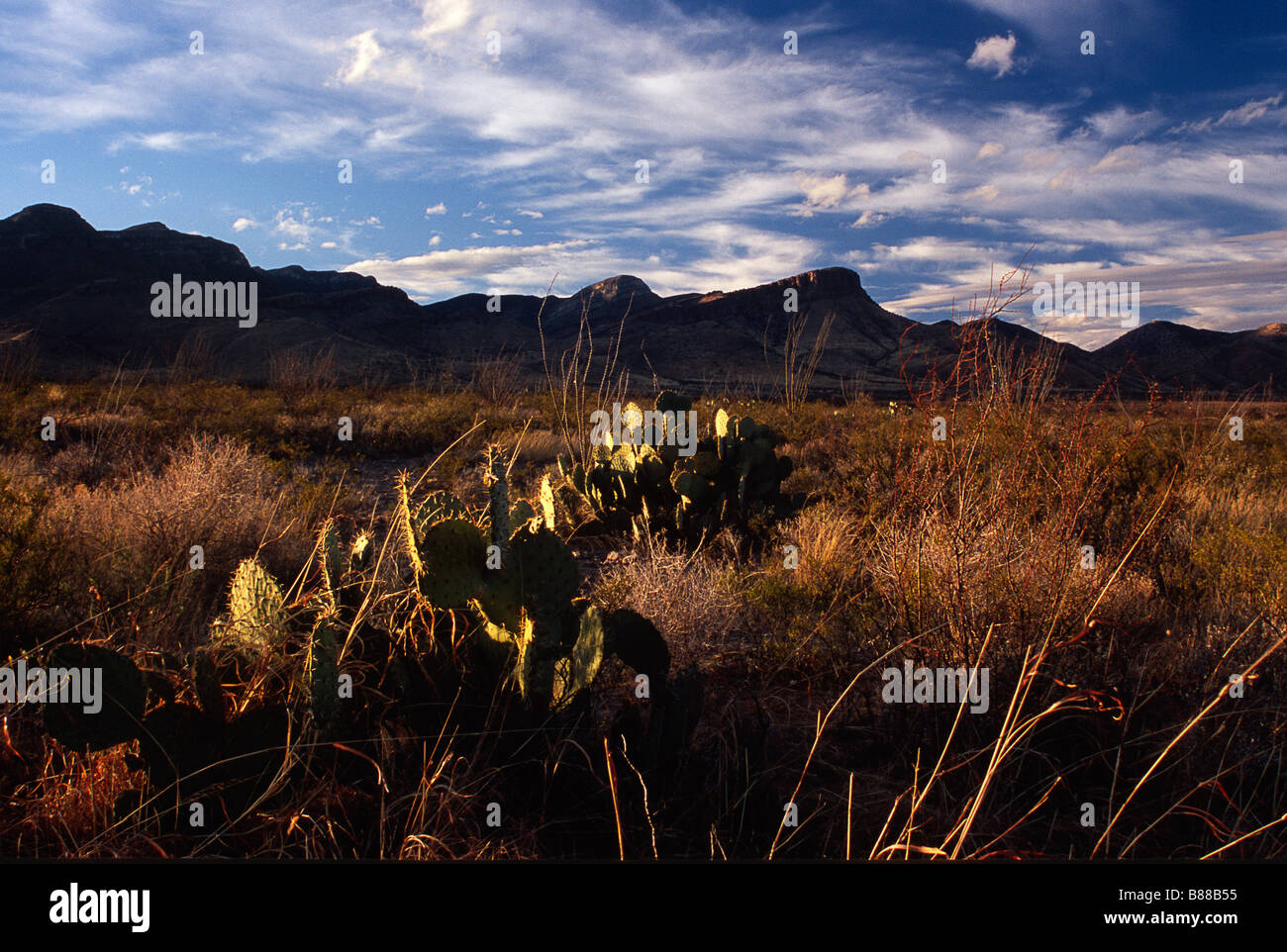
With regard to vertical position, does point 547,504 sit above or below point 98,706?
above

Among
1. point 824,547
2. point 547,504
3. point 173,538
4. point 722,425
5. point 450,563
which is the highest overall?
point 722,425

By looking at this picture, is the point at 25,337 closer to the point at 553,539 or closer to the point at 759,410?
the point at 759,410

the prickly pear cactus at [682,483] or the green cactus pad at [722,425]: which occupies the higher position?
the green cactus pad at [722,425]

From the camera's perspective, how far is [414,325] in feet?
281

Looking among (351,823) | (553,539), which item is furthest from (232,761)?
(553,539)

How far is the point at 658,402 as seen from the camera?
5973mm

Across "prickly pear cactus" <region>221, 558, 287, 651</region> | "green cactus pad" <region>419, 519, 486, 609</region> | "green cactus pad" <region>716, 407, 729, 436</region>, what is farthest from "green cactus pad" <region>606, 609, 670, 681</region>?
"green cactus pad" <region>716, 407, 729, 436</region>

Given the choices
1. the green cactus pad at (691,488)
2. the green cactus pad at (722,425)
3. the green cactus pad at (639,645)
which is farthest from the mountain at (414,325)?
the green cactus pad at (639,645)

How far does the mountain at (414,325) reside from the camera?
6191cm

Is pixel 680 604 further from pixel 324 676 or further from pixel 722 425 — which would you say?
pixel 722 425

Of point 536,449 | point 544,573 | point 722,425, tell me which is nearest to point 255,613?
point 544,573

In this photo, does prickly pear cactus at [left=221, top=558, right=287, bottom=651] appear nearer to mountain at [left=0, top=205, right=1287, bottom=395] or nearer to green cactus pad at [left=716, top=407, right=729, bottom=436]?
green cactus pad at [left=716, top=407, right=729, bottom=436]

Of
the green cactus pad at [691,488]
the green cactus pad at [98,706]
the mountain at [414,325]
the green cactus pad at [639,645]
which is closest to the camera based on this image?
the green cactus pad at [98,706]

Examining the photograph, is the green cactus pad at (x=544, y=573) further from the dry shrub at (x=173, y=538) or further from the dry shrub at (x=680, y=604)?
the dry shrub at (x=173, y=538)
